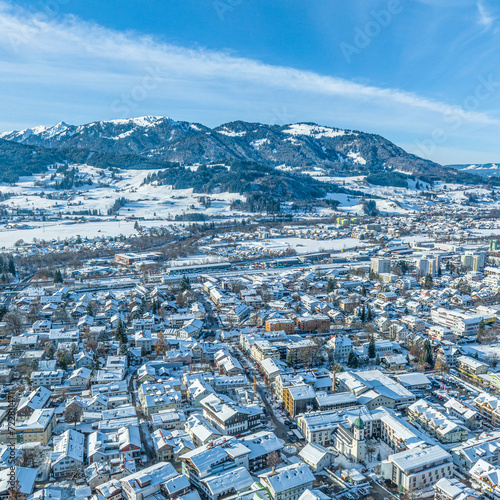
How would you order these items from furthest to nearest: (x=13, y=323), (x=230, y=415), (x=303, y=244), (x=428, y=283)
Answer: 1. (x=303, y=244)
2. (x=428, y=283)
3. (x=13, y=323)
4. (x=230, y=415)

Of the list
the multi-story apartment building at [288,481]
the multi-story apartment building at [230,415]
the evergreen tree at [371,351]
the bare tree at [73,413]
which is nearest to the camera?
the multi-story apartment building at [288,481]

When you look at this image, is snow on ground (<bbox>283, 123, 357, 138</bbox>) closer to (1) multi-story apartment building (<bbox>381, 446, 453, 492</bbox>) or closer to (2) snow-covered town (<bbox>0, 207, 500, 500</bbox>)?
(2) snow-covered town (<bbox>0, 207, 500, 500</bbox>)

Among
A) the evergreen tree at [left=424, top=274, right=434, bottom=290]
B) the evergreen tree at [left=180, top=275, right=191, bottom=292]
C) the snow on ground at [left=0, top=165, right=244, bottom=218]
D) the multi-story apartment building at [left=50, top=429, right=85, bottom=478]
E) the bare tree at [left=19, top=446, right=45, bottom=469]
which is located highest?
the snow on ground at [left=0, top=165, right=244, bottom=218]

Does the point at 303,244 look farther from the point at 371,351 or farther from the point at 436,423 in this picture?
the point at 436,423

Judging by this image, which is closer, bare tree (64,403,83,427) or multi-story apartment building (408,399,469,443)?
multi-story apartment building (408,399,469,443)

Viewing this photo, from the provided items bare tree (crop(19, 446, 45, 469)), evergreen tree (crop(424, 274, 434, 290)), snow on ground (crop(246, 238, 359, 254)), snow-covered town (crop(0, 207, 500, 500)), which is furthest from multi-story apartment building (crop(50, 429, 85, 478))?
snow on ground (crop(246, 238, 359, 254))

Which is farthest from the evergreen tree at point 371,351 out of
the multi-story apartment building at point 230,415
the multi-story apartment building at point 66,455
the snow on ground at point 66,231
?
the snow on ground at point 66,231

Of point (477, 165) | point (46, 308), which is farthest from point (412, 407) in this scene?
point (477, 165)

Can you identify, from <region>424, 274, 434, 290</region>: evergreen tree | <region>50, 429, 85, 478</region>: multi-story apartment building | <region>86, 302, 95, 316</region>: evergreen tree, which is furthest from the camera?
<region>424, 274, 434, 290</region>: evergreen tree

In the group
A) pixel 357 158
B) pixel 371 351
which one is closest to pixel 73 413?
pixel 371 351

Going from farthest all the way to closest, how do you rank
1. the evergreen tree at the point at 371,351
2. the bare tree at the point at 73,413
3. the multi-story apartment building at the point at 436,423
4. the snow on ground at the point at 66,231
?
1. the snow on ground at the point at 66,231
2. the evergreen tree at the point at 371,351
3. the bare tree at the point at 73,413
4. the multi-story apartment building at the point at 436,423

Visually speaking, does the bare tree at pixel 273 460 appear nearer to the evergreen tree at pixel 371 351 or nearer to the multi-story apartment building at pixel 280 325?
the evergreen tree at pixel 371 351
